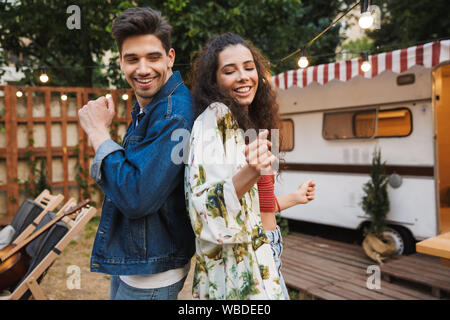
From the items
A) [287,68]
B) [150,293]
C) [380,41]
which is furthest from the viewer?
[380,41]

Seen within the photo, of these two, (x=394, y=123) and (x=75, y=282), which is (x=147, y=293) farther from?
(x=394, y=123)

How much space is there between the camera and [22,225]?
4.16m

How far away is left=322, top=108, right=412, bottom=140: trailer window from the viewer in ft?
16.9

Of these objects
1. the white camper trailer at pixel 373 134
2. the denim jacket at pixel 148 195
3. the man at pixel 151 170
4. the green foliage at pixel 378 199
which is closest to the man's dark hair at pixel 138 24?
the man at pixel 151 170

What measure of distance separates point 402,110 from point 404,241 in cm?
185

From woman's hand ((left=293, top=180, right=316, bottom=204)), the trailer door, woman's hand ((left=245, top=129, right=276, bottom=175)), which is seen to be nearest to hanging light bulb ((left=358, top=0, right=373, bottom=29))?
woman's hand ((left=293, top=180, right=316, bottom=204))

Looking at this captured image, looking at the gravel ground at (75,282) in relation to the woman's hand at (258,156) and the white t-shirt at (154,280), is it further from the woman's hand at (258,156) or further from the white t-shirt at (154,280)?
the woman's hand at (258,156)

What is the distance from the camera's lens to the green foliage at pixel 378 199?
508cm

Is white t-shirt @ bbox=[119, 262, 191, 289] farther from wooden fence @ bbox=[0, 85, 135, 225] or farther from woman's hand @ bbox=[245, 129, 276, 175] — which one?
wooden fence @ bbox=[0, 85, 135, 225]

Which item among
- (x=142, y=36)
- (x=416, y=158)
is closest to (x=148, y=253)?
(x=142, y=36)

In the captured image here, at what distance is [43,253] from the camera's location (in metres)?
3.43

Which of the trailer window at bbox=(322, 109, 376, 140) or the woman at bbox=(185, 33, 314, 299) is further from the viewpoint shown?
the trailer window at bbox=(322, 109, 376, 140)
